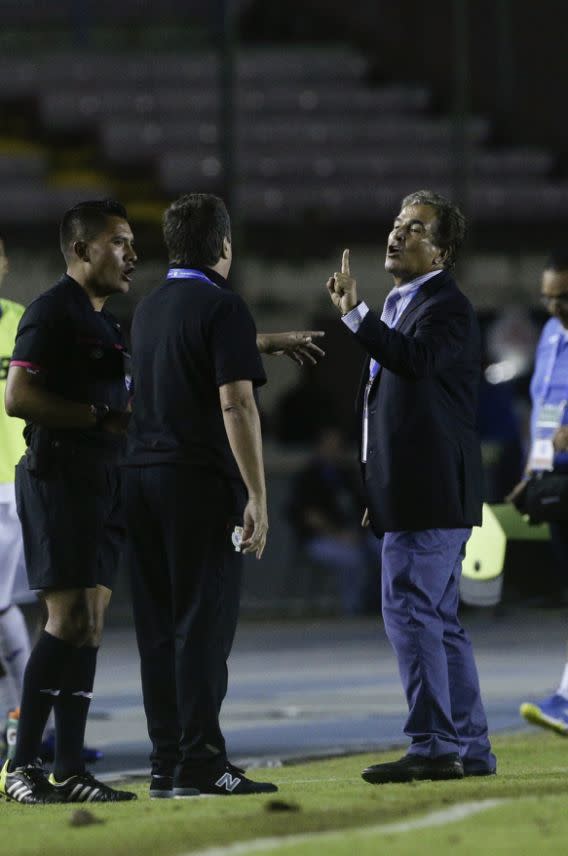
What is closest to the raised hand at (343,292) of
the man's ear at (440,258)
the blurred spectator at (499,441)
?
the man's ear at (440,258)

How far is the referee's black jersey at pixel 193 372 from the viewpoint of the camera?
6.95 metres

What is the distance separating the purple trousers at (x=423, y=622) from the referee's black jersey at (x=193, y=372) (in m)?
0.79

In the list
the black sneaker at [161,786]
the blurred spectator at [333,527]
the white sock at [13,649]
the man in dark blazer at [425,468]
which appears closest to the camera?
the black sneaker at [161,786]

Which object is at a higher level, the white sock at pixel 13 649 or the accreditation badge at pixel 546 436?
the accreditation badge at pixel 546 436

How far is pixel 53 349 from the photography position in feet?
23.1

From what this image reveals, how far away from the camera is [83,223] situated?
7.21m

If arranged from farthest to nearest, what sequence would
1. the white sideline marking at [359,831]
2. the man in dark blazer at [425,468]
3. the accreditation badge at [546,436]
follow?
the accreditation badge at [546,436] → the man in dark blazer at [425,468] → the white sideline marking at [359,831]

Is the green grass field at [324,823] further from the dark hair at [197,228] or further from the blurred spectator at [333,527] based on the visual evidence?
the blurred spectator at [333,527]

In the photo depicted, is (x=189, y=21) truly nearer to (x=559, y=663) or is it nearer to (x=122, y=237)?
(x=559, y=663)

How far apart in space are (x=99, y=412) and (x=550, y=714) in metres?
3.07

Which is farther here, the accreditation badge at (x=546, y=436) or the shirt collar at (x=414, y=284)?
the accreditation badge at (x=546, y=436)

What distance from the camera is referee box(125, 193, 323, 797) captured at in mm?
6914

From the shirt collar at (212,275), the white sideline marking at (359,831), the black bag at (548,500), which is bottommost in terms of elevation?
the white sideline marking at (359,831)

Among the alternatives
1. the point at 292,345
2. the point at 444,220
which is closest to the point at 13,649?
the point at 292,345
